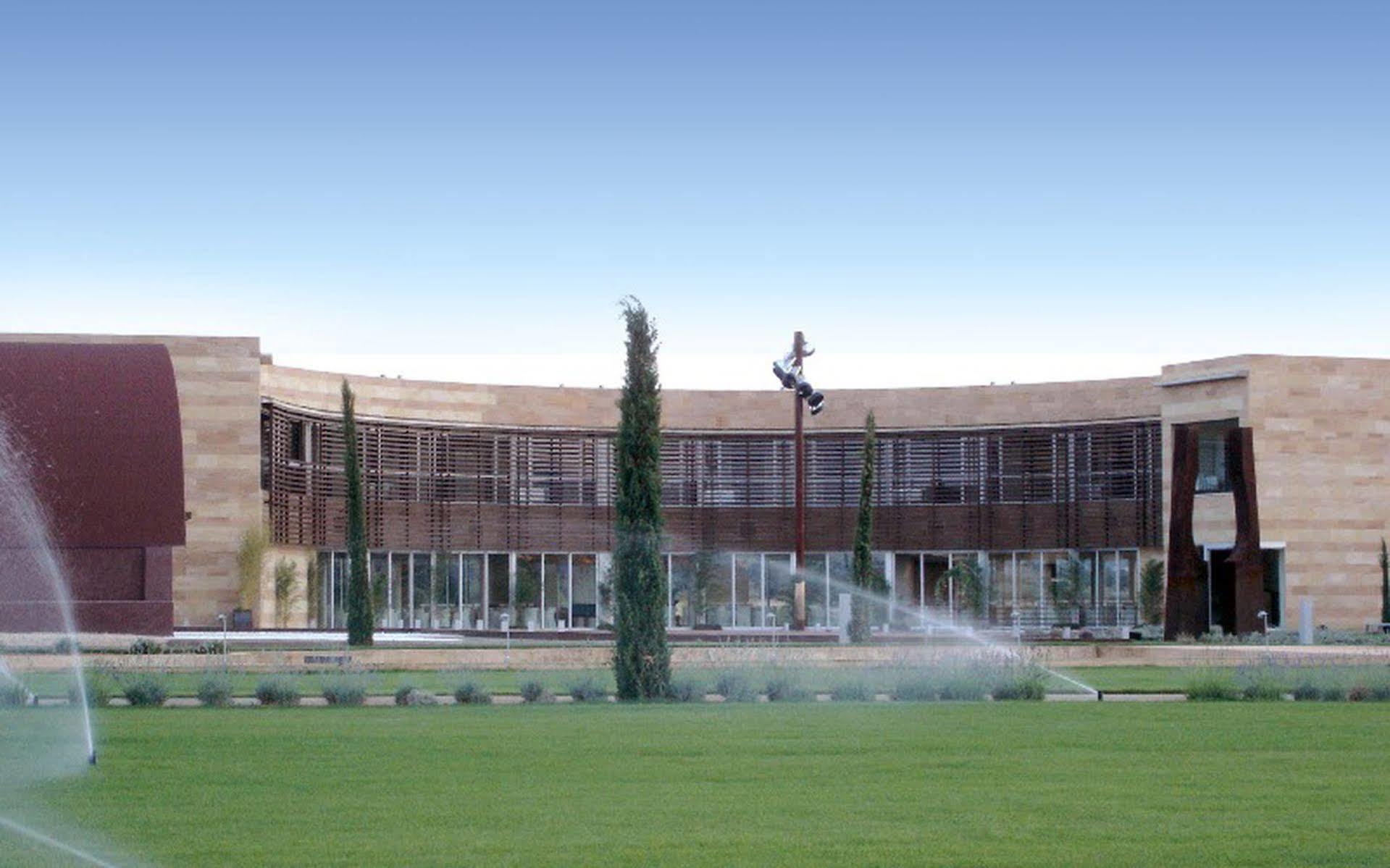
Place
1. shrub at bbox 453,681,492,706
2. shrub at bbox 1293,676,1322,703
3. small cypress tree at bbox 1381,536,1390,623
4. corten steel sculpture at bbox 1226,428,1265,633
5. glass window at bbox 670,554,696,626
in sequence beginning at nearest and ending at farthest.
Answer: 1. shrub at bbox 453,681,492,706
2. shrub at bbox 1293,676,1322,703
3. corten steel sculpture at bbox 1226,428,1265,633
4. small cypress tree at bbox 1381,536,1390,623
5. glass window at bbox 670,554,696,626

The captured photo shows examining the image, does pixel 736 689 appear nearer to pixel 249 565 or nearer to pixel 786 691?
pixel 786 691

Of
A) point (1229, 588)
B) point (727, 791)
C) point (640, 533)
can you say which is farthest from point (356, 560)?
point (727, 791)

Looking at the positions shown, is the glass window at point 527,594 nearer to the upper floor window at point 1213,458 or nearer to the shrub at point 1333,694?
the upper floor window at point 1213,458

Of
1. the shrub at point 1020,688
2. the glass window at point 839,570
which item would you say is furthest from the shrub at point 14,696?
the glass window at point 839,570

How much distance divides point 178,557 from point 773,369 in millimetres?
15483

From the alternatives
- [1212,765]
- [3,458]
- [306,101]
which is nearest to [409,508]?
[3,458]

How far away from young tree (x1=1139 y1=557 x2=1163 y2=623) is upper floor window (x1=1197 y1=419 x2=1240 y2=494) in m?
2.67

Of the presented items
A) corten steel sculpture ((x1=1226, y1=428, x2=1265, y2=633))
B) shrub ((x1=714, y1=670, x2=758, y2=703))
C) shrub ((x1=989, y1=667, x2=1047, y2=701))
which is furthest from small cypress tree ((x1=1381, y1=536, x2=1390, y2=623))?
shrub ((x1=714, y1=670, x2=758, y2=703))

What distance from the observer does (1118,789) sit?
48.0ft

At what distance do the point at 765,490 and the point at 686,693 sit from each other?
34.6 meters

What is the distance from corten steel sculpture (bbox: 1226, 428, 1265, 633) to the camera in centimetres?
4634

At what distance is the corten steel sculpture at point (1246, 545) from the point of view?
4634 centimetres

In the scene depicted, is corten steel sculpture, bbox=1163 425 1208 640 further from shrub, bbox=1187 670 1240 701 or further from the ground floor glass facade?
shrub, bbox=1187 670 1240 701

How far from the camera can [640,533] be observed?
2658 cm
